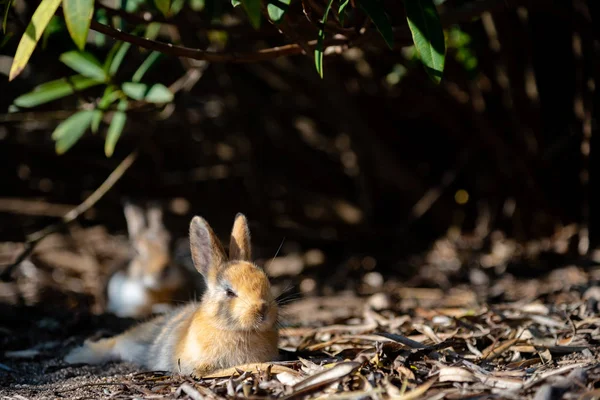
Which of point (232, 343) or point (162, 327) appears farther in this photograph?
point (162, 327)

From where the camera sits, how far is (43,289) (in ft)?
25.0

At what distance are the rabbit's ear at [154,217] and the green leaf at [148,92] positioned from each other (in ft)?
10.3

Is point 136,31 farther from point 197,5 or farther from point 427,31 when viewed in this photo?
point 427,31

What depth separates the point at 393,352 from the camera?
151 inches

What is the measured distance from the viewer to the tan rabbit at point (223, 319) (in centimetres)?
391

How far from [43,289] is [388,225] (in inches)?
155

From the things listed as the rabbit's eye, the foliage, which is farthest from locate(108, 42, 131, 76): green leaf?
the rabbit's eye

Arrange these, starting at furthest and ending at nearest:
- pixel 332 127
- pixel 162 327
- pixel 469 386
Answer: pixel 332 127 → pixel 162 327 → pixel 469 386

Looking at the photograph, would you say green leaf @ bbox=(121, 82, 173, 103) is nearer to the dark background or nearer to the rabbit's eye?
the rabbit's eye

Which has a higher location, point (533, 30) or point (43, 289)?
point (533, 30)

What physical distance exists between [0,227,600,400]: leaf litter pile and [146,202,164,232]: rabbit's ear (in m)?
1.71

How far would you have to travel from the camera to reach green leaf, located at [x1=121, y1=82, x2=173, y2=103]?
457 cm

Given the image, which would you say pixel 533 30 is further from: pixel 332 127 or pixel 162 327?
pixel 162 327

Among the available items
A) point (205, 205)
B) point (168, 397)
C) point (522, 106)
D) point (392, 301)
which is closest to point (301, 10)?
point (168, 397)
